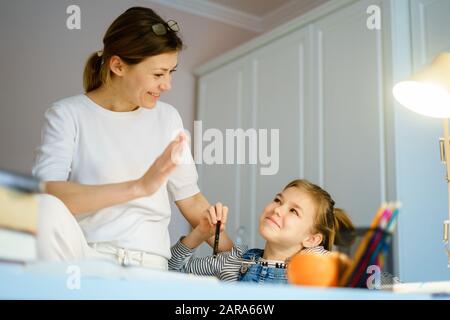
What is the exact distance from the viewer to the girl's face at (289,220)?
4.25 ft

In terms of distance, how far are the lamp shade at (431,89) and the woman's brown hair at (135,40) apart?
0.54m

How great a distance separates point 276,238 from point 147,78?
0.44 m

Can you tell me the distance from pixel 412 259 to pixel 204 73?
132 cm

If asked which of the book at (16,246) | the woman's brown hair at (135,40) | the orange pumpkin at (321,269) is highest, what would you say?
the woman's brown hair at (135,40)

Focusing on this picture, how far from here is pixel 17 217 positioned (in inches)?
22.1

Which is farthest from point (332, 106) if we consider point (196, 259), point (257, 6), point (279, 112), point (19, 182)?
point (19, 182)

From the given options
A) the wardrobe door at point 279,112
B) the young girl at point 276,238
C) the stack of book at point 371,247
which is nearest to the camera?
the stack of book at point 371,247

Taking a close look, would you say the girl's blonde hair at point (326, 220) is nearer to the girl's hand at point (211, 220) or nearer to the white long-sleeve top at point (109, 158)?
the girl's hand at point (211, 220)

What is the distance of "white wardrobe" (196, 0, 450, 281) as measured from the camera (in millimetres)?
1874

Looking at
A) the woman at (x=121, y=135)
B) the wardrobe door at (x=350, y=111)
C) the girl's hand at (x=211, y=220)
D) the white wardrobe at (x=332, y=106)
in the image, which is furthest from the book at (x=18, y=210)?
the wardrobe door at (x=350, y=111)
